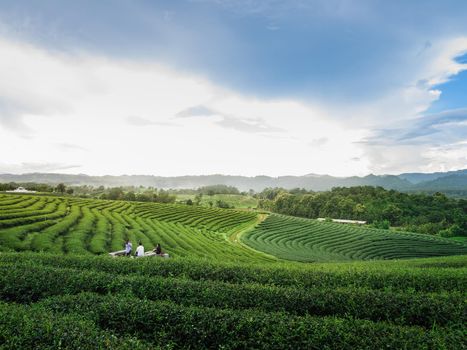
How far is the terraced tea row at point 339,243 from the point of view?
52547mm

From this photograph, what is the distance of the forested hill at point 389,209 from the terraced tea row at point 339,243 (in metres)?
33.7

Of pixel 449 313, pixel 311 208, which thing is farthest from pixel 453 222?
pixel 449 313

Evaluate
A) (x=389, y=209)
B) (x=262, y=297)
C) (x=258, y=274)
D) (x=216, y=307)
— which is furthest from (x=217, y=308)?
(x=389, y=209)

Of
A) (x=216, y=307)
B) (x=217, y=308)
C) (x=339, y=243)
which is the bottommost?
(x=339, y=243)

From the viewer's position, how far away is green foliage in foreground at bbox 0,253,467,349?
6875 millimetres

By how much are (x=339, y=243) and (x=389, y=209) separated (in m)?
64.1

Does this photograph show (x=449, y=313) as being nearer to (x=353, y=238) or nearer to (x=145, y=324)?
(x=145, y=324)

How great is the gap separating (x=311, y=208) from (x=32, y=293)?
130885mm

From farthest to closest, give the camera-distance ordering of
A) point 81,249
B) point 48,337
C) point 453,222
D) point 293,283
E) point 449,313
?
point 453,222
point 81,249
point 293,283
point 449,313
point 48,337

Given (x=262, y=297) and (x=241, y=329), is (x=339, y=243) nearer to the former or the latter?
(x=262, y=297)

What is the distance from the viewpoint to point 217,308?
9188 millimetres

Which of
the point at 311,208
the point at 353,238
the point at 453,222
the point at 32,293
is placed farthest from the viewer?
the point at 311,208

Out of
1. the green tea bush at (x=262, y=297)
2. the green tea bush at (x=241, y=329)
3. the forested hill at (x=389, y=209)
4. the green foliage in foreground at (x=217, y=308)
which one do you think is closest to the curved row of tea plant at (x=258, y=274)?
the green foliage in foreground at (x=217, y=308)

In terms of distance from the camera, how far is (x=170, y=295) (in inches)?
403
